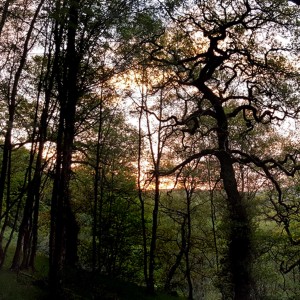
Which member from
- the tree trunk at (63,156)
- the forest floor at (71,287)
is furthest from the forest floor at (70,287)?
the tree trunk at (63,156)

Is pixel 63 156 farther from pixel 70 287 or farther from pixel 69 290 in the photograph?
pixel 70 287

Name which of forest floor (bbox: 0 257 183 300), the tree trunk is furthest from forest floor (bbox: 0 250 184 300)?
the tree trunk

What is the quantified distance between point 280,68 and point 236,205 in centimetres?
481

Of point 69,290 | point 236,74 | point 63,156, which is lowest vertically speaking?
point 69,290

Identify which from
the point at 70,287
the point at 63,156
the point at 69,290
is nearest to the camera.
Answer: the point at 63,156

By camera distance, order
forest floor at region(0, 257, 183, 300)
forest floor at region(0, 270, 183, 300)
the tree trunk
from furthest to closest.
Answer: forest floor at region(0, 257, 183, 300)
forest floor at region(0, 270, 183, 300)
the tree trunk

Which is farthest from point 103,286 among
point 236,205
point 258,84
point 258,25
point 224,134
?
point 258,25

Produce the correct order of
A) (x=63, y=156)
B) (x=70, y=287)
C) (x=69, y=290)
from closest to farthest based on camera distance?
(x=63, y=156) → (x=69, y=290) → (x=70, y=287)

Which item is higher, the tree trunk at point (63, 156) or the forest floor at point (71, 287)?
the tree trunk at point (63, 156)

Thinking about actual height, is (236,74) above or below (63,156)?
above

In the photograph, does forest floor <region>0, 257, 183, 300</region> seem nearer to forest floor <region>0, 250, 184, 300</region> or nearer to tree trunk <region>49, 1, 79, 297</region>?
forest floor <region>0, 250, 184, 300</region>

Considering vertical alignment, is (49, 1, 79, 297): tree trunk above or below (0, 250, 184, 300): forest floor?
above

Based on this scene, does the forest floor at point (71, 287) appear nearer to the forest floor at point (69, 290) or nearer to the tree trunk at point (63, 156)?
the forest floor at point (69, 290)

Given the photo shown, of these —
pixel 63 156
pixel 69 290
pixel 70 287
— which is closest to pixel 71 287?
pixel 70 287
